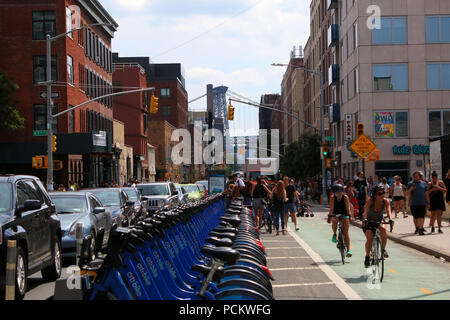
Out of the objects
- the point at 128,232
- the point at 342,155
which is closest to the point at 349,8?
the point at 342,155

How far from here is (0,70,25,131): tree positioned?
4772 cm

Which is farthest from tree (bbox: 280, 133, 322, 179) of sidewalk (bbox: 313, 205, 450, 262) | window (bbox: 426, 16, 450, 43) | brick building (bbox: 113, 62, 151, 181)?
sidewalk (bbox: 313, 205, 450, 262)

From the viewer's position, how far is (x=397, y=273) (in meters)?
13.4

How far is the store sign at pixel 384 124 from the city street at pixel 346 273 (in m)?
31.7

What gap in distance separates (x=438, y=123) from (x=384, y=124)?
3.87 metres

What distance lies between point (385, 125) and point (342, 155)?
9360 mm

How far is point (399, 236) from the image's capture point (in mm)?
21016

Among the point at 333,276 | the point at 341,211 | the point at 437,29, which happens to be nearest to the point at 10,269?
the point at 333,276

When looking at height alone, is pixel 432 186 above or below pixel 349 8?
below

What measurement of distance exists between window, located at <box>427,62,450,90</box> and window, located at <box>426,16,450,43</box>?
1803 millimetres

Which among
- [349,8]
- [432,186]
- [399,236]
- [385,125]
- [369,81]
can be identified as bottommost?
[399,236]

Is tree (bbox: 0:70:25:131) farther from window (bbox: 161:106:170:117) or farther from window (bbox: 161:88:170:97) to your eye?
window (bbox: 161:88:170:97)

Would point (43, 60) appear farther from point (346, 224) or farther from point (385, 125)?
point (346, 224)
